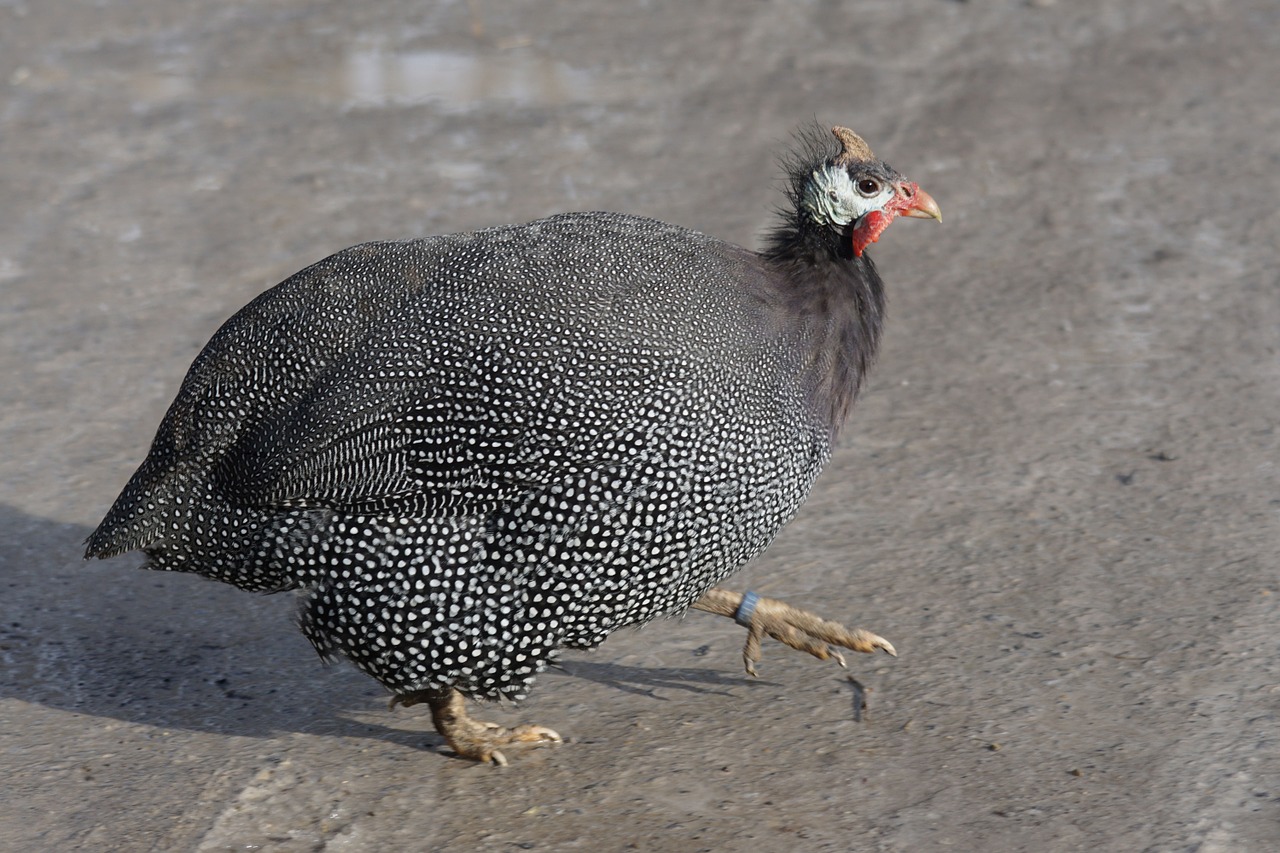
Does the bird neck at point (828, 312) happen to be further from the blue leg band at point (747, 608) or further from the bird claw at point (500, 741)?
the bird claw at point (500, 741)

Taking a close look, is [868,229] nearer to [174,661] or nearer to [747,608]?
[747,608]

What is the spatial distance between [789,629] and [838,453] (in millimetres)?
1313

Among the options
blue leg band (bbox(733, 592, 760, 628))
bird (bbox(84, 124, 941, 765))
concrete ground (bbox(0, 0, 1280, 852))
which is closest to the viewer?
bird (bbox(84, 124, 941, 765))

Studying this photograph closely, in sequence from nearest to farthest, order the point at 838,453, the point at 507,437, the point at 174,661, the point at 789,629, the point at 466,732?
the point at 507,437 < the point at 466,732 < the point at 789,629 < the point at 174,661 < the point at 838,453

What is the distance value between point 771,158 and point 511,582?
415cm

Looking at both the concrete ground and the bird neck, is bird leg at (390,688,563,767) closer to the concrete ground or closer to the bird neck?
the concrete ground

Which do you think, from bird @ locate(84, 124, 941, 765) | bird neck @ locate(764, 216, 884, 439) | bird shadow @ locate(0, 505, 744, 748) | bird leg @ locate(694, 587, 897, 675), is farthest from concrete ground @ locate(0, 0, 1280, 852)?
bird neck @ locate(764, 216, 884, 439)

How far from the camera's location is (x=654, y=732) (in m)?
3.93

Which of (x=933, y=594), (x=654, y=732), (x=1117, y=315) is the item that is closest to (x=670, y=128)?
(x=1117, y=315)

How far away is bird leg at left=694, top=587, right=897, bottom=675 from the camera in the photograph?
3.97m

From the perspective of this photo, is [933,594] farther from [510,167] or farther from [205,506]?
[510,167]

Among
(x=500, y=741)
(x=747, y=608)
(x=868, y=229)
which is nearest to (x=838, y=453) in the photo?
(x=747, y=608)

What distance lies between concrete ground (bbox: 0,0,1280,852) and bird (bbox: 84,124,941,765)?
381 mm

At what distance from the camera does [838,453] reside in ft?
17.1
